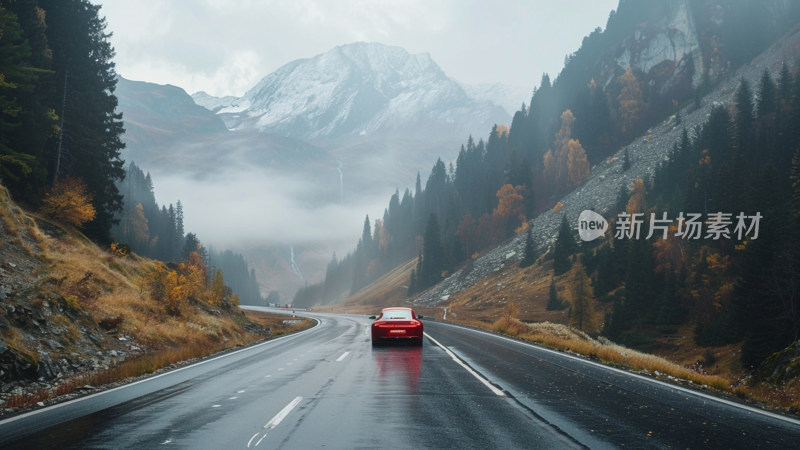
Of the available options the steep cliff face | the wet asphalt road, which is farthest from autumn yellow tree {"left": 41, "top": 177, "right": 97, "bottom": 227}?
the steep cliff face

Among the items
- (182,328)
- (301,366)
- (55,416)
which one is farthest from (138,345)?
(55,416)

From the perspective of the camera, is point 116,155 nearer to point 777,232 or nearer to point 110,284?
point 110,284

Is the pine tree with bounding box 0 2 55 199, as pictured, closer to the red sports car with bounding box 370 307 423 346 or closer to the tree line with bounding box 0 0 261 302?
the tree line with bounding box 0 0 261 302

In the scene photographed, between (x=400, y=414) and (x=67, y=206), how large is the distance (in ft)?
97.6

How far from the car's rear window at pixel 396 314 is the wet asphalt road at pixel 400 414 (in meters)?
7.37

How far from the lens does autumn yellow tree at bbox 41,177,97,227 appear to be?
94.5 feet

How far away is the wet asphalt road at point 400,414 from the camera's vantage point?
576 cm

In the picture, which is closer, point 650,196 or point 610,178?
point 650,196

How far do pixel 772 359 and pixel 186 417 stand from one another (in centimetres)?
1487

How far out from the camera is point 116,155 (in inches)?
1720

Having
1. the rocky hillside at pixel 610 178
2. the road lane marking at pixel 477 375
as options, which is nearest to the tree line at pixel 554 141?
the rocky hillside at pixel 610 178

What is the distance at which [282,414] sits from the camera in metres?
7.11

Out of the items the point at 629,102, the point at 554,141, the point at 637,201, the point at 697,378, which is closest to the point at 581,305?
the point at 637,201

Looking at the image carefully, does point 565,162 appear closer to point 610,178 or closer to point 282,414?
point 610,178
